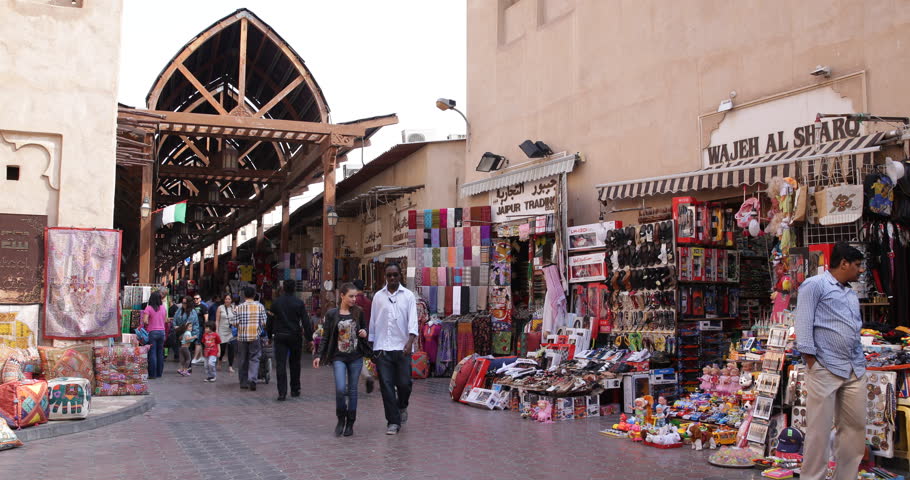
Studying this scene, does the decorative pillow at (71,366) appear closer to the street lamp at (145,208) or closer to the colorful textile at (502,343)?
the colorful textile at (502,343)

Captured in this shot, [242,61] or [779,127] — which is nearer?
[779,127]

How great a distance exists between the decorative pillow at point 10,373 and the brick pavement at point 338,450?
3.14ft

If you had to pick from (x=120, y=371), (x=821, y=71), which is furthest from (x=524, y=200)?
(x=120, y=371)

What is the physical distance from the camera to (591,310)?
11.9m

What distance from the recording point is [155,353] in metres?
14.8

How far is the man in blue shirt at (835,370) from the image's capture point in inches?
205

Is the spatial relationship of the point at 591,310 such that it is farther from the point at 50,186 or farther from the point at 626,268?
the point at 50,186

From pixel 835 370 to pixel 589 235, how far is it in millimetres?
6994

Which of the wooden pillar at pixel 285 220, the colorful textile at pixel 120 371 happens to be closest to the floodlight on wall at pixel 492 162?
the colorful textile at pixel 120 371

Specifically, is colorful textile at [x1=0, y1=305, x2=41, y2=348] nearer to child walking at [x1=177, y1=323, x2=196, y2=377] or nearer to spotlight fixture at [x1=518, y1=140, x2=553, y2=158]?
child walking at [x1=177, y1=323, x2=196, y2=377]

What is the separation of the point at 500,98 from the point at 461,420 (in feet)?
27.2

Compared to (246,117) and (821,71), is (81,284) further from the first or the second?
(821,71)

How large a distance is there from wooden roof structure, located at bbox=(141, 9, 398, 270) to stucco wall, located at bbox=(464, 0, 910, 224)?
15.2ft

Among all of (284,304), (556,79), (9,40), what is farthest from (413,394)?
(9,40)
